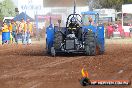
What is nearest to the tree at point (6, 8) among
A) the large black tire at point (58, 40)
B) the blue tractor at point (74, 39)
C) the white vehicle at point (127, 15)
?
the white vehicle at point (127, 15)

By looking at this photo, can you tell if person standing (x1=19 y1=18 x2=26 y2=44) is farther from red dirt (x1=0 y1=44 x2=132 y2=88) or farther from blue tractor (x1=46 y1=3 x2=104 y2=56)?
red dirt (x1=0 y1=44 x2=132 y2=88)

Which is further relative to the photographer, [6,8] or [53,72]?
[6,8]

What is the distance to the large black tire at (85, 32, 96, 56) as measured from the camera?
810 inches

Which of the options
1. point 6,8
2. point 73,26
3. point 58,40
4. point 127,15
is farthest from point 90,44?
point 6,8

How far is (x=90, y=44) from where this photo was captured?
2070cm

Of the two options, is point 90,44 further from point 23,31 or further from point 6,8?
point 6,8

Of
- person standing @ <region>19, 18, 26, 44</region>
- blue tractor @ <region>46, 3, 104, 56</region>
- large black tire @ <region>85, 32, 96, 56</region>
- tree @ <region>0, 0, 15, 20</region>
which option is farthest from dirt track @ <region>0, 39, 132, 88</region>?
tree @ <region>0, 0, 15, 20</region>

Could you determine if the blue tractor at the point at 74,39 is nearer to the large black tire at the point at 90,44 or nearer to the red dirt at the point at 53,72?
the large black tire at the point at 90,44

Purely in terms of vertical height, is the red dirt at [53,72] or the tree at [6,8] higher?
the tree at [6,8]

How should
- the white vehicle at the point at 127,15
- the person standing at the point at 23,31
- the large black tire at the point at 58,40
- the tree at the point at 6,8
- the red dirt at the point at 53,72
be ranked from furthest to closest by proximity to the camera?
the tree at the point at 6,8, the white vehicle at the point at 127,15, the person standing at the point at 23,31, the large black tire at the point at 58,40, the red dirt at the point at 53,72

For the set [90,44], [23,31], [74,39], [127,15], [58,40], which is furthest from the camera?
[127,15]

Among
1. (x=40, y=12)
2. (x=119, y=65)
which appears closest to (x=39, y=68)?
(x=119, y=65)

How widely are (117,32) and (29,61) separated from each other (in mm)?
29413

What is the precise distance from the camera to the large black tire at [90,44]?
20.6m
